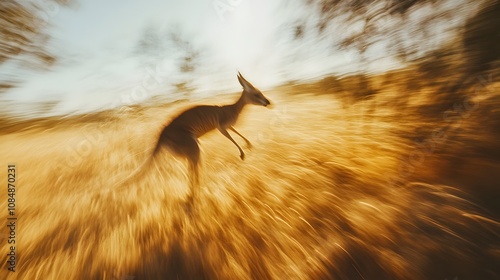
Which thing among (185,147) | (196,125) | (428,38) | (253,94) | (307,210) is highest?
(428,38)

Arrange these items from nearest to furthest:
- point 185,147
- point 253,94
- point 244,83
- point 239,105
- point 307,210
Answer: point 307,210
point 185,147
point 244,83
point 253,94
point 239,105

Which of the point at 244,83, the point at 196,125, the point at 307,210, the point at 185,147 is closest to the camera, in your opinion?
the point at 307,210

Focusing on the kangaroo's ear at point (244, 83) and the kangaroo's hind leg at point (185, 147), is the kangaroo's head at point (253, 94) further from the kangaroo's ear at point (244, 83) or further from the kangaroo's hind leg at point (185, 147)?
the kangaroo's hind leg at point (185, 147)

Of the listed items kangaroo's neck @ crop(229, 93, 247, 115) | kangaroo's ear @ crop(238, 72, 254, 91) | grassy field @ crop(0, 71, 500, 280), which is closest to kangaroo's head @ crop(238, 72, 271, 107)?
kangaroo's ear @ crop(238, 72, 254, 91)

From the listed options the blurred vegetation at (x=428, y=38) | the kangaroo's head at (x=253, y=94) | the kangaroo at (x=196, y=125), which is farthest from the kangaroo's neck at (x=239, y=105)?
the blurred vegetation at (x=428, y=38)

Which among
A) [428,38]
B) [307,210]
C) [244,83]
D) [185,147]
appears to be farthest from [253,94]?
[428,38]

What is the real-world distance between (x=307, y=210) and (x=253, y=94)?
2.29 m

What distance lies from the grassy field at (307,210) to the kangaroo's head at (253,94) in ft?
Result: 1.32

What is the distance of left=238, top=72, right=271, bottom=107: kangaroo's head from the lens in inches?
145

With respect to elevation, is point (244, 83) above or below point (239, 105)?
above

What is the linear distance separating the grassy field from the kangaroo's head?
40 centimetres

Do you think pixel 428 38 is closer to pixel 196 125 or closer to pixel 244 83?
pixel 244 83

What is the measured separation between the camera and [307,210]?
244 cm

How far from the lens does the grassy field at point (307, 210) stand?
1.72 m
